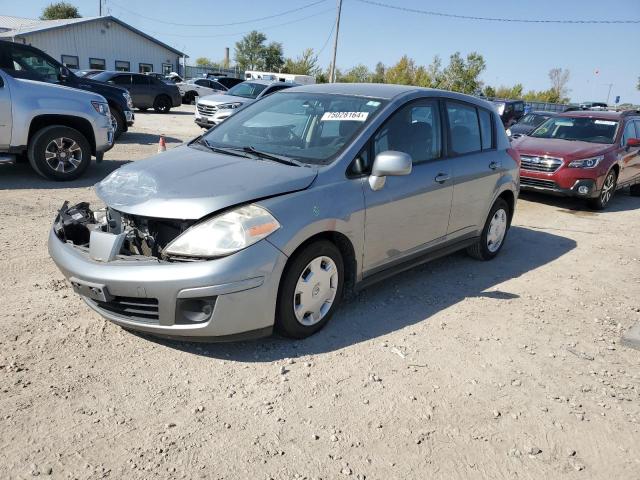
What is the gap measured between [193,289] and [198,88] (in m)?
28.0

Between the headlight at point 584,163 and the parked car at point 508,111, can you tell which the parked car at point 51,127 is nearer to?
the headlight at point 584,163

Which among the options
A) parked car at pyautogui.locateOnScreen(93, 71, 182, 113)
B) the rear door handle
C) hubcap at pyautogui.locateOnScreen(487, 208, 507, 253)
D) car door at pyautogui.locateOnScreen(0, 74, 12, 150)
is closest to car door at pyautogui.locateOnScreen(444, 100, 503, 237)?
the rear door handle

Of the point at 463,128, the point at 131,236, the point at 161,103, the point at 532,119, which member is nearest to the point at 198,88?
the point at 161,103

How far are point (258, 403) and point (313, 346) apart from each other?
72 centimetres

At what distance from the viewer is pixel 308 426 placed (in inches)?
109

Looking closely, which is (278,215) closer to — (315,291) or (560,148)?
(315,291)

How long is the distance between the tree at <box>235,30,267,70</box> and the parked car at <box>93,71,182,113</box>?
54.2m

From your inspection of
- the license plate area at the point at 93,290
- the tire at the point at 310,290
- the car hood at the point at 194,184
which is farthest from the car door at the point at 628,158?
the license plate area at the point at 93,290

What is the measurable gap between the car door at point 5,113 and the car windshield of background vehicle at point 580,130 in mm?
9050

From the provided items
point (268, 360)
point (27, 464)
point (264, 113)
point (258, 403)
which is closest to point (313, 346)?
point (268, 360)

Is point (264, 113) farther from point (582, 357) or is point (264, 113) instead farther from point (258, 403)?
point (582, 357)

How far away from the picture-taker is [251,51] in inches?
3000

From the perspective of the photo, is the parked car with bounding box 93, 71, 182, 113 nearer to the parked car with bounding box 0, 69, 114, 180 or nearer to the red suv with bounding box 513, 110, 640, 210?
the parked car with bounding box 0, 69, 114, 180

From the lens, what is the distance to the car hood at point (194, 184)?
10.3 feet
